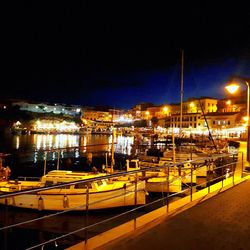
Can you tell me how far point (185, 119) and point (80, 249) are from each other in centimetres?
11107

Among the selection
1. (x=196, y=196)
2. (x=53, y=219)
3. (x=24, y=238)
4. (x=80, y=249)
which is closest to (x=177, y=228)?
(x=80, y=249)

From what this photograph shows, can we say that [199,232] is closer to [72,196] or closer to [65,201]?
[72,196]

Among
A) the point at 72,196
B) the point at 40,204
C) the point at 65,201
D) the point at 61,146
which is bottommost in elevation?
the point at 40,204

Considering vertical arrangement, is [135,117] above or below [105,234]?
above

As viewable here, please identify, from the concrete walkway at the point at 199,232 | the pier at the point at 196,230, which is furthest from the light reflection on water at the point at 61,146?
the concrete walkway at the point at 199,232

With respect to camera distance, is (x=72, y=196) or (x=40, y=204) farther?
(x=40, y=204)

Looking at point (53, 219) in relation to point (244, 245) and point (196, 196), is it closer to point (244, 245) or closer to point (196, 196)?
point (196, 196)

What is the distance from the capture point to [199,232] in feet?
17.3

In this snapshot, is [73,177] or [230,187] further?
[73,177]

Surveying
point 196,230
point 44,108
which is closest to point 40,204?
point 196,230

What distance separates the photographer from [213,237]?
5.04 m

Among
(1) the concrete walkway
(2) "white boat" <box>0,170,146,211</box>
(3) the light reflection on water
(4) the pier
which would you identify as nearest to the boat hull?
(2) "white boat" <box>0,170,146,211</box>

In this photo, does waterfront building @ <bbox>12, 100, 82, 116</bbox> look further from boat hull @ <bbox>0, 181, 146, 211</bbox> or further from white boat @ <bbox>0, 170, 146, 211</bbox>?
boat hull @ <bbox>0, 181, 146, 211</bbox>

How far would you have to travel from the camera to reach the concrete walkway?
4.65 metres
